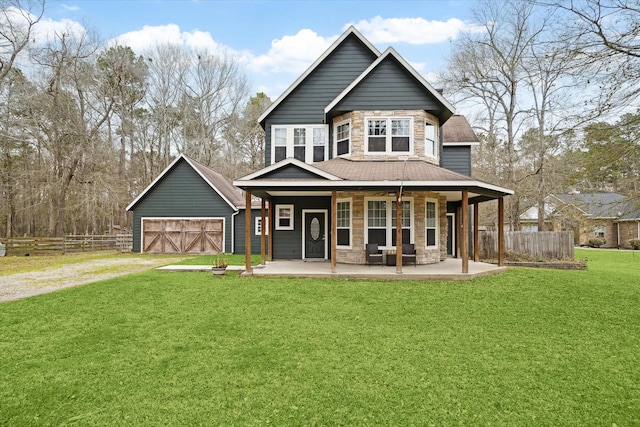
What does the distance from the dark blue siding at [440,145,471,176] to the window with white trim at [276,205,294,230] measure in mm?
7082

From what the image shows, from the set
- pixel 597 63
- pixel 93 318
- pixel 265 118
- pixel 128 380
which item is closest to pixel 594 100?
pixel 597 63

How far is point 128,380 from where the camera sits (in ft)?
13.8

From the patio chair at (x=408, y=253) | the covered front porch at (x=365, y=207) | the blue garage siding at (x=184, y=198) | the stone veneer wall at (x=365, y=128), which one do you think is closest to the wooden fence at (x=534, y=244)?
the covered front porch at (x=365, y=207)

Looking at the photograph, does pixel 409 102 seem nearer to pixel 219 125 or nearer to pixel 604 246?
pixel 219 125

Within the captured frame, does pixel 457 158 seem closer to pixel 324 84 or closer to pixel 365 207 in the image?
pixel 365 207

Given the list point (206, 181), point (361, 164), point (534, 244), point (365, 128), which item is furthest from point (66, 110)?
point (534, 244)

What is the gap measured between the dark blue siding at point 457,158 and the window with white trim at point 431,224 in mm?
3848

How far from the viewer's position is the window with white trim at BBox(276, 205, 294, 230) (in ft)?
48.1

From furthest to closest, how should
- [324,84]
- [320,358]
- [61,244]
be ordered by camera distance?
[61,244] → [324,84] → [320,358]

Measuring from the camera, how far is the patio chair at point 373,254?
11.8 meters

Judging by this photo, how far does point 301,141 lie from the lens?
14656mm

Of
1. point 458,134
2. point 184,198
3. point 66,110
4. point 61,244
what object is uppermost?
point 66,110

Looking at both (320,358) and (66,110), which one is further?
(66,110)

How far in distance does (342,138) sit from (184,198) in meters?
11.4
